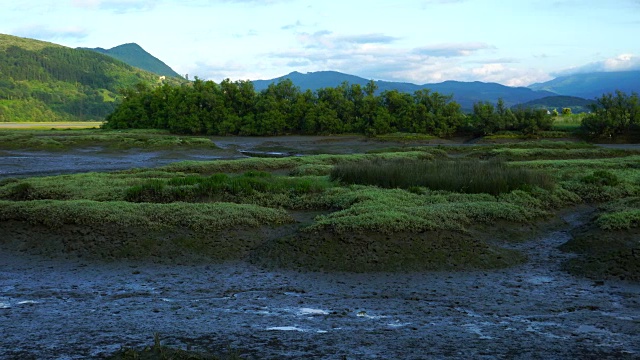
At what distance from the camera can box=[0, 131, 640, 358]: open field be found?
26.9 feet

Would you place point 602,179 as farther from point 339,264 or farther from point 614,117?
point 614,117

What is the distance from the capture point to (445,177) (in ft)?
65.0

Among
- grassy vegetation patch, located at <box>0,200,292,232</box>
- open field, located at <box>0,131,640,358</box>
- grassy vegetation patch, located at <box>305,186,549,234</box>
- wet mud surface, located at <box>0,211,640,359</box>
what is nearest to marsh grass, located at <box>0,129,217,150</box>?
open field, located at <box>0,131,640,358</box>

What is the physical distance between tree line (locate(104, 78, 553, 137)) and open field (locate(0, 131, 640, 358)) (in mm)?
33188

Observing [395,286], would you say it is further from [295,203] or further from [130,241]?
[295,203]

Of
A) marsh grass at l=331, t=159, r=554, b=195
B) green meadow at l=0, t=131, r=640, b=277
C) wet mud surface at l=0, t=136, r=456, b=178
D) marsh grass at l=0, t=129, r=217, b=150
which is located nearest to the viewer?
green meadow at l=0, t=131, r=640, b=277

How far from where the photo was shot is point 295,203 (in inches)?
697

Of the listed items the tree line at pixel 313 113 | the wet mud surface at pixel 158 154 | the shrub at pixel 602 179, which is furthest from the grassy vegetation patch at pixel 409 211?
the tree line at pixel 313 113

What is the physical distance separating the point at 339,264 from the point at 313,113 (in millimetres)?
44880

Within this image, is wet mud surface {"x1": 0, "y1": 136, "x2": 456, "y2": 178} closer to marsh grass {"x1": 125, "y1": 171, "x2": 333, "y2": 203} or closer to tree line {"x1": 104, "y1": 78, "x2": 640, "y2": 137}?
tree line {"x1": 104, "y1": 78, "x2": 640, "y2": 137}

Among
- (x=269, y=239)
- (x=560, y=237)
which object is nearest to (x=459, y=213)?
(x=560, y=237)

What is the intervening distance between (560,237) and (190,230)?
8583 millimetres

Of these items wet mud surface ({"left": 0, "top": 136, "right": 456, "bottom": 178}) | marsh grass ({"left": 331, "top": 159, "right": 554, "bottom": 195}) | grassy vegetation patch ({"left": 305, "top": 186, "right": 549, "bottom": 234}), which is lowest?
wet mud surface ({"left": 0, "top": 136, "right": 456, "bottom": 178})

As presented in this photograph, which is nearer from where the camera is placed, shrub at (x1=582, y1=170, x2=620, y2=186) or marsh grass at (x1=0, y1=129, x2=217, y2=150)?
shrub at (x1=582, y1=170, x2=620, y2=186)
